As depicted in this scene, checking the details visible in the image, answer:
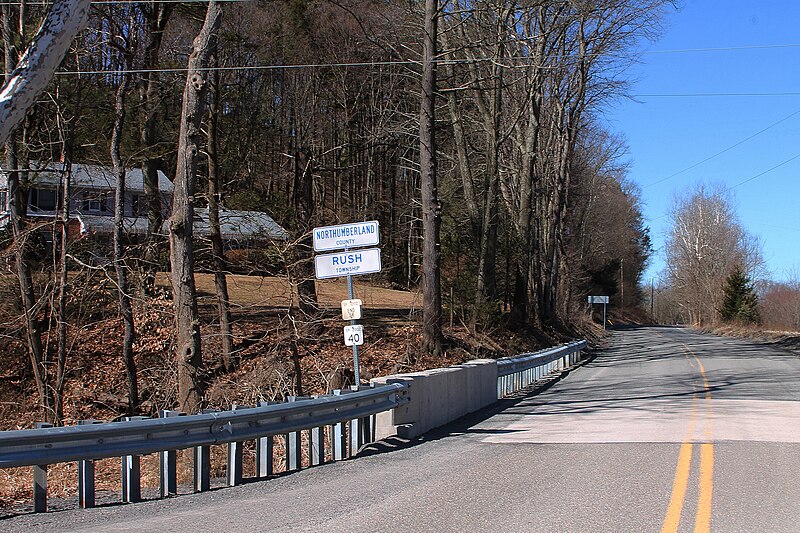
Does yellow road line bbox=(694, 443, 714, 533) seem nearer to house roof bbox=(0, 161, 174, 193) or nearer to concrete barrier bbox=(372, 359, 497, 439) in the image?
concrete barrier bbox=(372, 359, 497, 439)

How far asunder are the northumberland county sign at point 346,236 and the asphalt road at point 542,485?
314cm

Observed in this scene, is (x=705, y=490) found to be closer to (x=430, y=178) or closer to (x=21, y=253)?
(x=430, y=178)

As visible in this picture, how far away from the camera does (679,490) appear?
7859 millimetres

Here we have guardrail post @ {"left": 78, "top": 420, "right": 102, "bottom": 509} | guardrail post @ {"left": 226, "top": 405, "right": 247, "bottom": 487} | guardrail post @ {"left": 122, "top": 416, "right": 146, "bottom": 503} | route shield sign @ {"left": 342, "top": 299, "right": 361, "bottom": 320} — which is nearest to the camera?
guardrail post @ {"left": 78, "top": 420, "right": 102, "bottom": 509}

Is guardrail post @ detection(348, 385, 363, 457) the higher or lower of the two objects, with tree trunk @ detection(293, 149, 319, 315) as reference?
lower

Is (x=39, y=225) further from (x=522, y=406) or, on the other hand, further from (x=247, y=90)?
(x=247, y=90)

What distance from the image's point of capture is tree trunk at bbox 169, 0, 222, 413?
13.7 m

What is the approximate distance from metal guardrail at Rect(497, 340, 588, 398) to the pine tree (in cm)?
4353

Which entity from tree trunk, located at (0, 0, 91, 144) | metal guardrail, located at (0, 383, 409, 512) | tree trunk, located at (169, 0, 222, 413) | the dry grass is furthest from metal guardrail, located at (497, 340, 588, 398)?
tree trunk, located at (0, 0, 91, 144)

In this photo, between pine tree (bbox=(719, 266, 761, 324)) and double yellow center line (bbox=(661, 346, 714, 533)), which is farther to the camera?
pine tree (bbox=(719, 266, 761, 324))

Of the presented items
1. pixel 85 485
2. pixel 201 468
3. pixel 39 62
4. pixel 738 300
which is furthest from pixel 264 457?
pixel 738 300

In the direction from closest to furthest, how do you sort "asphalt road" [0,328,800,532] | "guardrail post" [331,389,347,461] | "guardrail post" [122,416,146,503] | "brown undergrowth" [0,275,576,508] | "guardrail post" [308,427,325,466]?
"asphalt road" [0,328,800,532]
"guardrail post" [122,416,146,503]
"guardrail post" [308,427,325,466]
"guardrail post" [331,389,347,461]
"brown undergrowth" [0,275,576,508]

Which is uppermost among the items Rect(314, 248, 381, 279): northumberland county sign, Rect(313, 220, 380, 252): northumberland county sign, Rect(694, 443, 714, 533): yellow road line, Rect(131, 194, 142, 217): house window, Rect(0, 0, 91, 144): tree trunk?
Rect(131, 194, 142, 217): house window

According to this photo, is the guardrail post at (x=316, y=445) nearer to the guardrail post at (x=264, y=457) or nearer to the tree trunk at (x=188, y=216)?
the guardrail post at (x=264, y=457)
